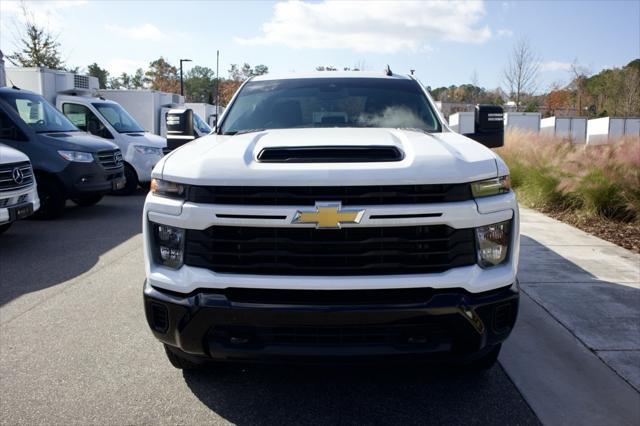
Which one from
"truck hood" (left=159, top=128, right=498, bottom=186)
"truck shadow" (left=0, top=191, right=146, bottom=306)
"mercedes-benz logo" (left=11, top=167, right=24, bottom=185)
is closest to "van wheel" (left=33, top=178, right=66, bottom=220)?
"truck shadow" (left=0, top=191, right=146, bottom=306)

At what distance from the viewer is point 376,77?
200 inches

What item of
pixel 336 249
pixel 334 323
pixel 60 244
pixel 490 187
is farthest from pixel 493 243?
pixel 60 244

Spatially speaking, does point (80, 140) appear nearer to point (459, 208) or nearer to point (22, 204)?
point (22, 204)

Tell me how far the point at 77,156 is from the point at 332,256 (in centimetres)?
838

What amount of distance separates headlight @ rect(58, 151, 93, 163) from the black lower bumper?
7868mm

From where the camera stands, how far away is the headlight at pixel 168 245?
3.09 metres

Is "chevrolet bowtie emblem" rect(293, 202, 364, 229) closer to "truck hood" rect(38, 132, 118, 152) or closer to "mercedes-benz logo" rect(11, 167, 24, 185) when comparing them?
"mercedes-benz logo" rect(11, 167, 24, 185)

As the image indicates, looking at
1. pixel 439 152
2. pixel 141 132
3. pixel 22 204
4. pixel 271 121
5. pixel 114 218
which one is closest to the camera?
pixel 439 152

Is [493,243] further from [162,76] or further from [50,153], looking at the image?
[162,76]

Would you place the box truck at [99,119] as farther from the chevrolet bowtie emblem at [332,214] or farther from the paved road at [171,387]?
the chevrolet bowtie emblem at [332,214]

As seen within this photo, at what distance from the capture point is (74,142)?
10.2 meters

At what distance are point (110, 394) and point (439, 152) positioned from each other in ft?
Result: 7.84

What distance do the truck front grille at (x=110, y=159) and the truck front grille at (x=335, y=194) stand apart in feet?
27.3

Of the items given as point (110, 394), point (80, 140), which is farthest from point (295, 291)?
point (80, 140)
